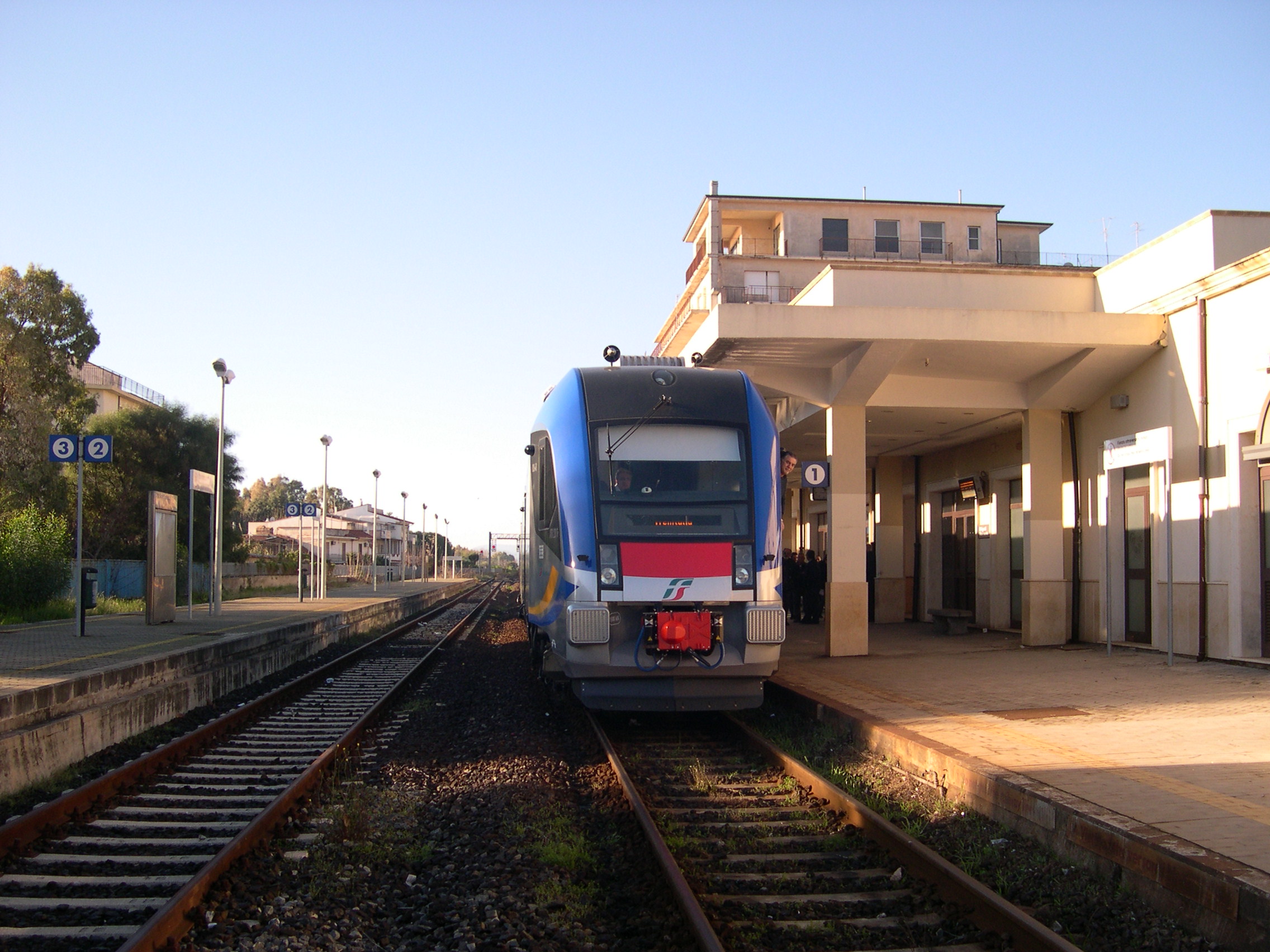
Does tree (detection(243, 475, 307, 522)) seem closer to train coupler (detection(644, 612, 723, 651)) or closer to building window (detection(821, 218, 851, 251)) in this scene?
building window (detection(821, 218, 851, 251))

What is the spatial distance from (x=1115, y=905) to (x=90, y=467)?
145ft

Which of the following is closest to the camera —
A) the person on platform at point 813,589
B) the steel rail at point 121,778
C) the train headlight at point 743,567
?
the steel rail at point 121,778

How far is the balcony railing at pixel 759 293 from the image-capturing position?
43.8 m

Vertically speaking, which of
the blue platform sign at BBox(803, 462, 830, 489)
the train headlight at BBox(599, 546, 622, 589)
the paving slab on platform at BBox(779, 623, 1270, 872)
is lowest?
the paving slab on platform at BBox(779, 623, 1270, 872)

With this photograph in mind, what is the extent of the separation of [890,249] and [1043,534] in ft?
113

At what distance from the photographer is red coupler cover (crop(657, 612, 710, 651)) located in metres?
8.48

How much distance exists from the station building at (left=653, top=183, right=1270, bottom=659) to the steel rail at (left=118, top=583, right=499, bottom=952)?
7.34 m

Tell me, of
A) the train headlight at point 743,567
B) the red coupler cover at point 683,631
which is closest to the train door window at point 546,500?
the red coupler cover at point 683,631

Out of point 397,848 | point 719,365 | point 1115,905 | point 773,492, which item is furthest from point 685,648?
point 719,365

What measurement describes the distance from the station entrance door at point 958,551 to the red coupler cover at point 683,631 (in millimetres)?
11690

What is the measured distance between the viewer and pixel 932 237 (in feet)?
156

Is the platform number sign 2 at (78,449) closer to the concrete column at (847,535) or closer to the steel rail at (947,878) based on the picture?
the concrete column at (847,535)

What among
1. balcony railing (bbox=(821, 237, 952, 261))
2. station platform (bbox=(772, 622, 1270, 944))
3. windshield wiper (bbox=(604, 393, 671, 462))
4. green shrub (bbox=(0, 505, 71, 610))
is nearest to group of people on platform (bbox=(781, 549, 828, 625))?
station platform (bbox=(772, 622, 1270, 944))

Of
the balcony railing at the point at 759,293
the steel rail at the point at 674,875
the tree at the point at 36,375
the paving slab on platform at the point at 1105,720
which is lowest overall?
the steel rail at the point at 674,875
